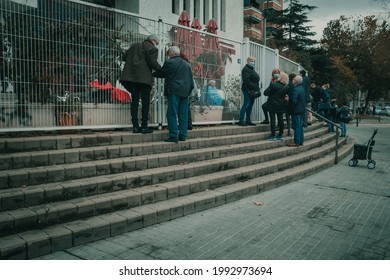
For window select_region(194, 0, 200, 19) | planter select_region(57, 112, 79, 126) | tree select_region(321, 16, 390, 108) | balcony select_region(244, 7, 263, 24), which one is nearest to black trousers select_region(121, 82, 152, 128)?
planter select_region(57, 112, 79, 126)

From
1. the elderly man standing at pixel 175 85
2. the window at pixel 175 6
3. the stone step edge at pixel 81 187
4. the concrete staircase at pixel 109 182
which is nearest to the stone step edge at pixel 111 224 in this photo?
the concrete staircase at pixel 109 182

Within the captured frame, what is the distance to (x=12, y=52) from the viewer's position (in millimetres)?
5574

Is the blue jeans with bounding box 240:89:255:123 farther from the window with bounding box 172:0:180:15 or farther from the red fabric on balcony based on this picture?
the window with bounding box 172:0:180:15

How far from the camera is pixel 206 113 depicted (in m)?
9.38

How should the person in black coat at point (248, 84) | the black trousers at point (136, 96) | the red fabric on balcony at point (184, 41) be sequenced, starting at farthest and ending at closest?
the person in black coat at point (248, 84), the red fabric on balcony at point (184, 41), the black trousers at point (136, 96)

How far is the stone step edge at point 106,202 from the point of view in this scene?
3.92 meters

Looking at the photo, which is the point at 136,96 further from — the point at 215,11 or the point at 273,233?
the point at 215,11

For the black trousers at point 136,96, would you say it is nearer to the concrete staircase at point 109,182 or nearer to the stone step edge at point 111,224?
the concrete staircase at point 109,182

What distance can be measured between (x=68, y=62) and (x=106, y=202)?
2.95m

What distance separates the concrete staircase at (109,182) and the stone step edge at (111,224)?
0.03 feet

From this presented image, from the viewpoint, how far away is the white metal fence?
5.62m

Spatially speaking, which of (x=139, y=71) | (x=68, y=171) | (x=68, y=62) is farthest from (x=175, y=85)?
(x=68, y=171)
